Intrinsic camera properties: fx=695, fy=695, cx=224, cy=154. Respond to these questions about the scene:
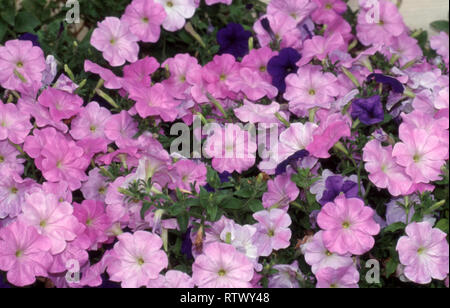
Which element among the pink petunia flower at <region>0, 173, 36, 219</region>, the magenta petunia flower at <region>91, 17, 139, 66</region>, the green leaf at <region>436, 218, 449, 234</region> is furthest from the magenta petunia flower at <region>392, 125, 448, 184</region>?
the pink petunia flower at <region>0, 173, 36, 219</region>

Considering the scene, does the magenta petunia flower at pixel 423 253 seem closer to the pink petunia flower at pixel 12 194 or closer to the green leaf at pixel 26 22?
the pink petunia flower at pixel 12 194

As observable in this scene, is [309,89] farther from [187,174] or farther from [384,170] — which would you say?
[187,174]

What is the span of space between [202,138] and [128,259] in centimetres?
41

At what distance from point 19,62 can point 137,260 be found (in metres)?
0.70

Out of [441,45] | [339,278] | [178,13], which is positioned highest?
[178,13]

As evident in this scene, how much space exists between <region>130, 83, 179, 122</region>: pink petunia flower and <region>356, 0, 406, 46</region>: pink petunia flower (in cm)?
68

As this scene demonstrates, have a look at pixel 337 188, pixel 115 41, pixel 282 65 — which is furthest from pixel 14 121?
pixel 337 188

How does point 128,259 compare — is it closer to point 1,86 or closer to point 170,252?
point 170,252

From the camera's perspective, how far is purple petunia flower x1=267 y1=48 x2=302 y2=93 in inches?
78.4

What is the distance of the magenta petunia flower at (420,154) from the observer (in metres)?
1.76

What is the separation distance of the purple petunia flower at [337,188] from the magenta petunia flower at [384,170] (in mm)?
57

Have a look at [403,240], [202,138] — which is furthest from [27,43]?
[403,240]

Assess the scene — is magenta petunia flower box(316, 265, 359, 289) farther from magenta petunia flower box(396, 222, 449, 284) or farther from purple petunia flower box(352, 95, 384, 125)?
purple petunia flower box(352, 95, 384, 125)

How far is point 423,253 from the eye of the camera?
5.67 feet
